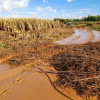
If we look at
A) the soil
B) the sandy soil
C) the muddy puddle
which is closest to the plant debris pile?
the soil

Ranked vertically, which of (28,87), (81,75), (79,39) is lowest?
(28,87)

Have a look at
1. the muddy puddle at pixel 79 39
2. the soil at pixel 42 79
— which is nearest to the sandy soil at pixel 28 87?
the soil at pixel 42 79

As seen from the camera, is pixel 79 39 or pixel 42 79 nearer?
pixel 42 79

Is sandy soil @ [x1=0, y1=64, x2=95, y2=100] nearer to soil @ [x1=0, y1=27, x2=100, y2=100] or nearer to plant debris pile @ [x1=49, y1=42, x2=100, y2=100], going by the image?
soil @ [x1=0, y1=27, x2=100, y2=100]

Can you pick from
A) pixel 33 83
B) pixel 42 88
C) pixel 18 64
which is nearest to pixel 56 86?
pixel 42 88

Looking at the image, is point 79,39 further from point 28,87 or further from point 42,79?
point 28,87

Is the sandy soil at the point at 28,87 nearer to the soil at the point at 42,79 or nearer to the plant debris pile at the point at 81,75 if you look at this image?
the soil at the point at 42,79

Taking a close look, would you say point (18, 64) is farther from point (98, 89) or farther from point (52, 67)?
point (98, 89)

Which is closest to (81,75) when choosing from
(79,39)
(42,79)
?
(42,79)

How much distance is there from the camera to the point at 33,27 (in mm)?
12672

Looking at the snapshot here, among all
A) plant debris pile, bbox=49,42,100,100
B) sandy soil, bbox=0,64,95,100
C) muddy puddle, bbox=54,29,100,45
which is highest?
muddy puddle, bbox=54,29,100,45

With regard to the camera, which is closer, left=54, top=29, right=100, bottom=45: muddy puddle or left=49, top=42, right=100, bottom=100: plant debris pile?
left=49, top=42, right=100, bottom=100: plant debris pile

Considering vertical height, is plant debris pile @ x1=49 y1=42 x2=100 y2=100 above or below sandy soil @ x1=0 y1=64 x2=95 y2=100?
above

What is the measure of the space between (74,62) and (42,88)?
1860mm
